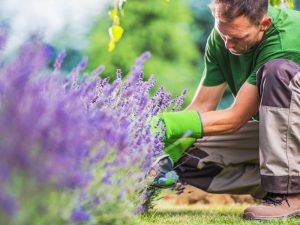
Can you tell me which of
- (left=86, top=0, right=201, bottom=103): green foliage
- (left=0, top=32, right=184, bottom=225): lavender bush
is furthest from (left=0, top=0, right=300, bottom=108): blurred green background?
(left=0, top=32, right=184, bottom=225): lavender bush

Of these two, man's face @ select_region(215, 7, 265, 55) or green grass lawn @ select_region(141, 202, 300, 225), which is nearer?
green grass lawn @ select_region(141, 202, 300, 225)

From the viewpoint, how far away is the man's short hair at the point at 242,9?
2.78 m

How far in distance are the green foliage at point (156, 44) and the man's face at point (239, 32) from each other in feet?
30.7

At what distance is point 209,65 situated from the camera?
3.42m

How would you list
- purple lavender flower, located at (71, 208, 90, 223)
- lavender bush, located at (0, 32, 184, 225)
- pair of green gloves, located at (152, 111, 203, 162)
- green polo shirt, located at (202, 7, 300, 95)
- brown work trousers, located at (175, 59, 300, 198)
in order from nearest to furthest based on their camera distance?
1. lavender bush, located at (0, 32, 184, 225)
2. purple lavender flower, located at (71, 208, 90, 223)
3. pair of green gloves, located at (152, 111, 203, 162)
4. brown work trousers, located at (175, 59, 300, 198)
5. green polo shirt, located at (202, 7, 300, 95)

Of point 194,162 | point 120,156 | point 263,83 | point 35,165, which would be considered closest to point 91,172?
point 120,156

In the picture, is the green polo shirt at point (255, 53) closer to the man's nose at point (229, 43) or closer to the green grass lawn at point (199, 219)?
the man's nose at point (229, 43)

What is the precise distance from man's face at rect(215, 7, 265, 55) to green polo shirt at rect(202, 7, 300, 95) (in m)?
0.05

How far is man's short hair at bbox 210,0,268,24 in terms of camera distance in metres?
2.78

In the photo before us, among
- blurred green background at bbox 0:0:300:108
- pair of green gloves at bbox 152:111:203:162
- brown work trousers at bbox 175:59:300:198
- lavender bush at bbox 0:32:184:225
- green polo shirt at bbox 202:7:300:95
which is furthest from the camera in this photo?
blurred green background at bbox 0:0:300:108

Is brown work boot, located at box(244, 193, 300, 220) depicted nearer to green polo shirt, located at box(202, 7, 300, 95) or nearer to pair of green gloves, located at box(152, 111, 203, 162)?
pair of green gloves, located at box(152, 111, 203, 162)

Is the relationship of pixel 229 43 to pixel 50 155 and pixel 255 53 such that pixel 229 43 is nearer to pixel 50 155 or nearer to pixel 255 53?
pixel 255 53

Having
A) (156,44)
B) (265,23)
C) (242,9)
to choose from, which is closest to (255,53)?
(265,23)

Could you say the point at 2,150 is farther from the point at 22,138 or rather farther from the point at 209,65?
the point at 209,65
